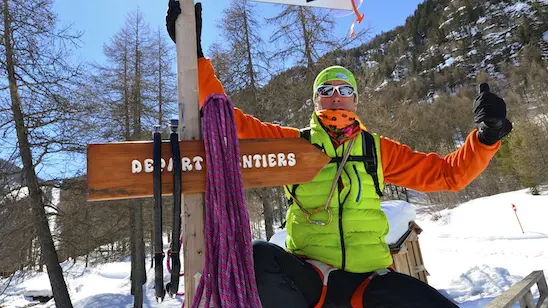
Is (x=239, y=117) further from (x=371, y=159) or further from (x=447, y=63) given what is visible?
(x=447, y=63)

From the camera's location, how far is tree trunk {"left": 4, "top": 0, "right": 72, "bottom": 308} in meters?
7.07

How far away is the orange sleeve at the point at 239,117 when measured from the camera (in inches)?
65.2

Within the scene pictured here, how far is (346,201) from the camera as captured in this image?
1.57 m

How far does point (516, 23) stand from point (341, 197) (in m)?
115

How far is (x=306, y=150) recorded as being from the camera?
4.81 ft

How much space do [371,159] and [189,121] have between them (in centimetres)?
96

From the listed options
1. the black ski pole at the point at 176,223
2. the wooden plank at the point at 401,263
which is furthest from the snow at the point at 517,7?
the black ski pole at the point at 176,223

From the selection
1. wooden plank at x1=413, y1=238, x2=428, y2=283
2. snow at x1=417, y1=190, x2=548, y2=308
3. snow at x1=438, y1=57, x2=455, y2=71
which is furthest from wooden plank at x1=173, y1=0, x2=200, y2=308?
snow at x1=438, y1=57, x2=455, y2=71

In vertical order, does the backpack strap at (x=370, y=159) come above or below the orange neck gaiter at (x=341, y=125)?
below

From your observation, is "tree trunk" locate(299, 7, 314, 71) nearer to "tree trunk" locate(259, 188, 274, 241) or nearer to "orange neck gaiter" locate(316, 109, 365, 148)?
"tree trunk" locate(259, 188, 274, 241)

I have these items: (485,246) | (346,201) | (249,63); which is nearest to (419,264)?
(346,201)

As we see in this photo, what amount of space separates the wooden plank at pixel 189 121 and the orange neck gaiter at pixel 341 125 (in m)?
0.73

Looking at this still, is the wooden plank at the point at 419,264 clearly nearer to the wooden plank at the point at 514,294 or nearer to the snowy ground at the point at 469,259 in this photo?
the snowy ground at the point at 469,259

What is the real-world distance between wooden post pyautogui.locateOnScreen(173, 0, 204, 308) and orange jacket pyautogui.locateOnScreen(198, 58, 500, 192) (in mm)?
250
